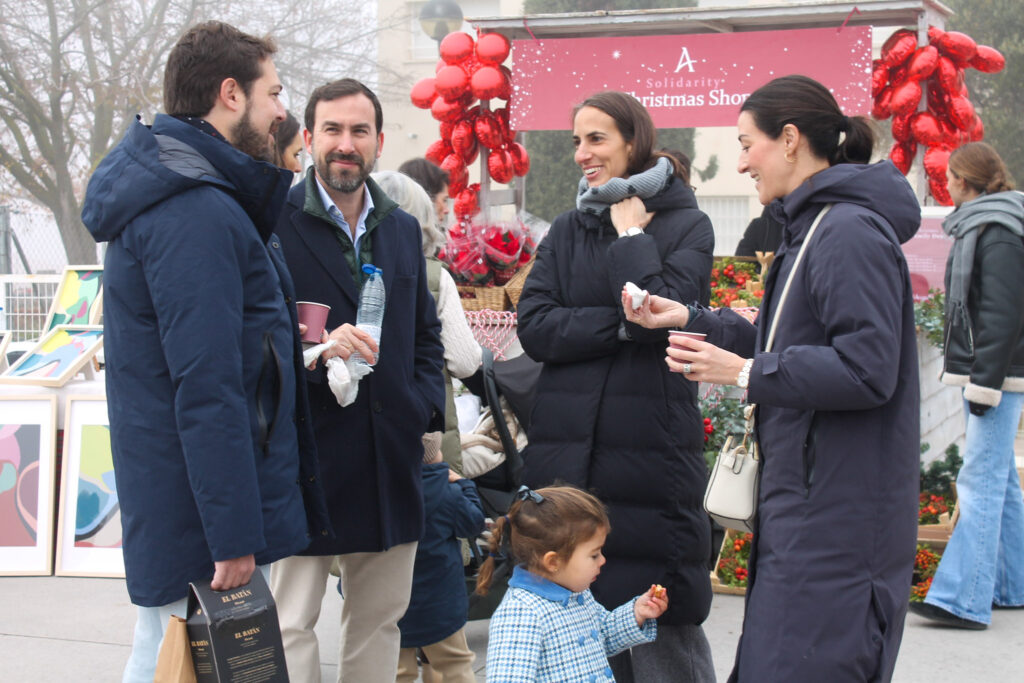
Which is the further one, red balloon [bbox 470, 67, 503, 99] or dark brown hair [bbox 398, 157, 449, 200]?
red balloon [bbox 470, 67, 503, 99]

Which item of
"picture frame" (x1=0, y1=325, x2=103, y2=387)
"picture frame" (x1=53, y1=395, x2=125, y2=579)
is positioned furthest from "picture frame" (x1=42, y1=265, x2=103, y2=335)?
"picture frame" (x1=53, y1=395, x2=125, y2=579)

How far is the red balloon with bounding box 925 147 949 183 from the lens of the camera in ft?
22.0

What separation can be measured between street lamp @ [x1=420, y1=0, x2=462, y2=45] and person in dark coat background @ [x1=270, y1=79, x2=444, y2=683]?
16.3 metres

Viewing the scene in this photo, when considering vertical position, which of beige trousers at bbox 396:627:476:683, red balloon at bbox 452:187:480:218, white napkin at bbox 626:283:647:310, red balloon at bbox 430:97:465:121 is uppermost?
red balloon at bbox 430:97:465:121

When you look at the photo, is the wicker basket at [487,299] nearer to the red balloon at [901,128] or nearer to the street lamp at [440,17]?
the red balloon at [901,128]

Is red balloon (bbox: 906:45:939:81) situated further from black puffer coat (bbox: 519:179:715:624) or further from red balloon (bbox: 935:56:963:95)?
black puffer coat (bbox: 519:179:715:624)

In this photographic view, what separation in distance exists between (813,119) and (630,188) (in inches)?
32.7

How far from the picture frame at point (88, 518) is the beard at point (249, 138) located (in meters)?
3.62

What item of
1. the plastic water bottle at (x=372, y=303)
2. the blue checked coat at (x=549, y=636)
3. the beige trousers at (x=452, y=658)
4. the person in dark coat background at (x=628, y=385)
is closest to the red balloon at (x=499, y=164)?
the person in dark coat background at (x=628, y=385)

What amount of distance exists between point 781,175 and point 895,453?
71 centimetres

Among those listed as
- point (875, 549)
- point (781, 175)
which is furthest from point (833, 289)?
point (875, 549)

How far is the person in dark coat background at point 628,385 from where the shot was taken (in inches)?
128

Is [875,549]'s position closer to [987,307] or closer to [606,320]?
[606,320]

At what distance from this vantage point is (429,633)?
3.70m
